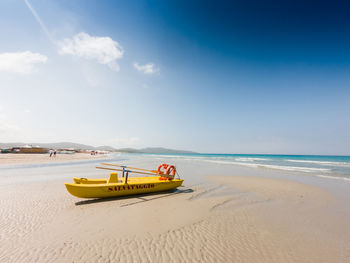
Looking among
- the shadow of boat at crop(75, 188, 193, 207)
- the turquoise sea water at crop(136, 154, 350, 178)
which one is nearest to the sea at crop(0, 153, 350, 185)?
the turquoise sea water at crop(136, 154, 350, 178)

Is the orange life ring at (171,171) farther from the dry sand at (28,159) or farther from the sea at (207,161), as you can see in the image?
the dry sand at (28,159)

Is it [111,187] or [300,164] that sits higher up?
[300,164]

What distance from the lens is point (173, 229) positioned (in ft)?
17.9

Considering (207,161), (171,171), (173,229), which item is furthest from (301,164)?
(173,229)

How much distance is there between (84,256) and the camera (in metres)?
4.02

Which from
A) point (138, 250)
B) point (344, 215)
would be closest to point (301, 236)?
point (344, 215)

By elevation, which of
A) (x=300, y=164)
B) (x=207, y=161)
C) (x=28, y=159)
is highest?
(x=300, y=164)

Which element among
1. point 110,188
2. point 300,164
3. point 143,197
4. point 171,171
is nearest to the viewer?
point 110,188

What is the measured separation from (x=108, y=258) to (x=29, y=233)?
131 inches

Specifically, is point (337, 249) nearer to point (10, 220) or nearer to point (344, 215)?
point (344, 215)

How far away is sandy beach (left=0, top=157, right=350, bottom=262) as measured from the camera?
4.19 m

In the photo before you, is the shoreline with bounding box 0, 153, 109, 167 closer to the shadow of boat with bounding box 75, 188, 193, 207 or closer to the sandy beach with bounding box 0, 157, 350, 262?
the sandy beach with bounding box 0, 157, 350, 262

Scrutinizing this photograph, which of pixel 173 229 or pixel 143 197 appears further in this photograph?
pixel 143 197

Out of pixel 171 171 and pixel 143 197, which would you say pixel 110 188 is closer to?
pixel 143 197
